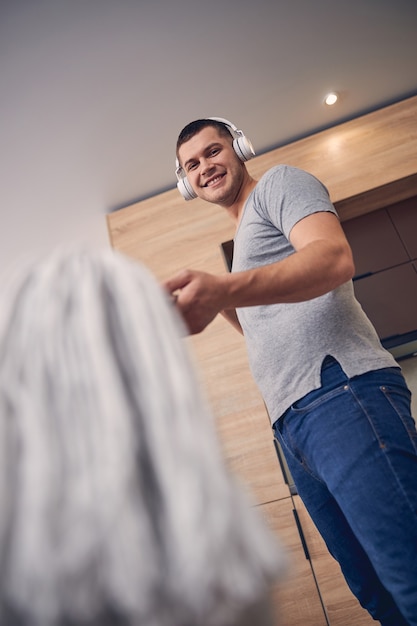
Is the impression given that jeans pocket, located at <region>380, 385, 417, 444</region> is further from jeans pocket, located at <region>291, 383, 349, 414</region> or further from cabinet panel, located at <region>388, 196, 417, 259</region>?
cabinet panel, located at <region>388, 196, 417, 259</region>

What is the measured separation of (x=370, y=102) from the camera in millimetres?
2303

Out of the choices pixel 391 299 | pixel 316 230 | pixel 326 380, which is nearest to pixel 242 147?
pixel 316 230

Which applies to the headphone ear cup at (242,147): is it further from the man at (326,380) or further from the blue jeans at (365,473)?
the blue jeans at (365,473)

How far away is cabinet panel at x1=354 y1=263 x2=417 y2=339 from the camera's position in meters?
1.84

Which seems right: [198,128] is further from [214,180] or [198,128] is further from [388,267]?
[388,267]

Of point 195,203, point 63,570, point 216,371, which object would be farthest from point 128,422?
point 195,203

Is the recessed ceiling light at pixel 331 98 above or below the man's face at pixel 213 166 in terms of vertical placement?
below

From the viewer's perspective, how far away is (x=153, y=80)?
187 centimetres

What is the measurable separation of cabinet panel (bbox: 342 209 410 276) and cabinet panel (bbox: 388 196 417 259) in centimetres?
3

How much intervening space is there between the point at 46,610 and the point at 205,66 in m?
2.11

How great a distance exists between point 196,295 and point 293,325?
382mm

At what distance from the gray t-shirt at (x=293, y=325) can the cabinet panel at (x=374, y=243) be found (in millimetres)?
1296

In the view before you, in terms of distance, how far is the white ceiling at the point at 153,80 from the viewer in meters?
1.64

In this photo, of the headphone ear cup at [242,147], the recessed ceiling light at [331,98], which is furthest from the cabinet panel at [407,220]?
the headphone ear cup at [242,147]
